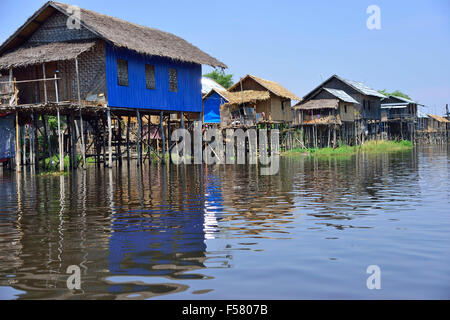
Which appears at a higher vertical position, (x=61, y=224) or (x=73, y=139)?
(x=73, y=139)

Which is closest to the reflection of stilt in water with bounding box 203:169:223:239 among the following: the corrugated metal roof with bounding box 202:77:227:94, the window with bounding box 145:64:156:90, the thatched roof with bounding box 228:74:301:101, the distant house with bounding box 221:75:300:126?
the window with bounding box 145:64:156:90

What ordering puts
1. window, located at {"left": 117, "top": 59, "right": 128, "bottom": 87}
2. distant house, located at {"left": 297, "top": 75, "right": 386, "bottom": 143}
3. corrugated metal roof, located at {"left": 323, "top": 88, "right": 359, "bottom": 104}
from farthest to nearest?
distant house, located at {"left": 297, "top": 75, "right": 386, "bottom": 143}, corrugated metal roof, located at {"left": 323, "top": 88, "right": 359, "bottom": 104}, window, located at {"left": 117, "top": 59, "right": 128, "bottom": 87}

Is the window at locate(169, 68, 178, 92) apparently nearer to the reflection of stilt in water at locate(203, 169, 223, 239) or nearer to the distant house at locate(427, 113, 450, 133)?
the reflection of stilt in water at locate(203, 169, 223, 239)

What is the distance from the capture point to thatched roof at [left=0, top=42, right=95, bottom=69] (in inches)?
842

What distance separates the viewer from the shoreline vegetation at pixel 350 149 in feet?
136

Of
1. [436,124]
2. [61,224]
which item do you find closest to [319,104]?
[436,124]

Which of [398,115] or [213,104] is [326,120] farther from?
[398,115]

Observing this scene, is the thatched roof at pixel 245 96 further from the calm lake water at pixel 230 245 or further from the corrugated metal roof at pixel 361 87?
the calm lake water at pixel 230 245

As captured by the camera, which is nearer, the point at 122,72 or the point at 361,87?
the point at 122,72

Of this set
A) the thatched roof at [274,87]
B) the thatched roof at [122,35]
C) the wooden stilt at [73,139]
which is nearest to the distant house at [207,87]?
the thatched roof at [274,87]

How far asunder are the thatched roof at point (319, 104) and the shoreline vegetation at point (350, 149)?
3566mm

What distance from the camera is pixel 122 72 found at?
2336 centimetres

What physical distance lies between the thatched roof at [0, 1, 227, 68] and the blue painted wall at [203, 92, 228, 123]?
43.8 feet

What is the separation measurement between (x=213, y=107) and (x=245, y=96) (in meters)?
2.77
